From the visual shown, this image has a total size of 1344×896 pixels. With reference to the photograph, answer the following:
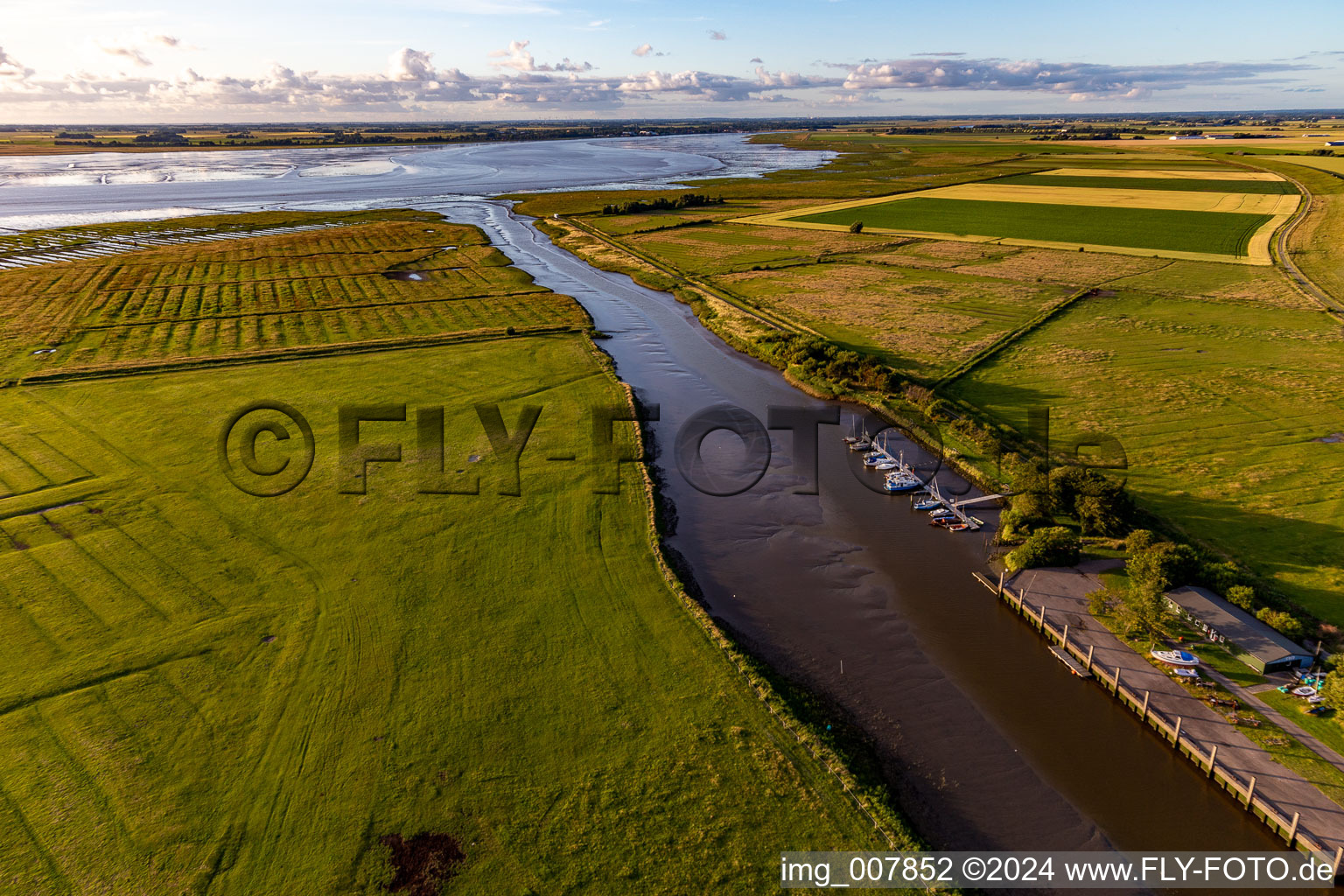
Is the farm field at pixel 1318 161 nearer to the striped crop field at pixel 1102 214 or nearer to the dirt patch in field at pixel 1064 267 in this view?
the striped crop field at pixel 1102 214

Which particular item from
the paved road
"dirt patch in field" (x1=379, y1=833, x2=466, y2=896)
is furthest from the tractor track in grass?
"dirt patch in field" (x1=379, y1=833, x2=466, y2=896)

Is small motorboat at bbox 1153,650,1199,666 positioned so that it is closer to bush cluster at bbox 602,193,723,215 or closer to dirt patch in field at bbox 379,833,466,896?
dirt patch in field at bbox 379,833,466,896

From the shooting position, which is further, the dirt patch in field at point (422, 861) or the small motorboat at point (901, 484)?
the small motorboat at point (901, 484)

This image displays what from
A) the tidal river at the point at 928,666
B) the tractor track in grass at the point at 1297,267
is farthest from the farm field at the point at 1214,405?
the tidal river at the point at 928,666

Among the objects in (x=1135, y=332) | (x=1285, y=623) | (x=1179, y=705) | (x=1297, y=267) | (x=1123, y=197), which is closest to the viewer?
(x=1179, y=705)

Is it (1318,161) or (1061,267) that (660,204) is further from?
(1318,161)

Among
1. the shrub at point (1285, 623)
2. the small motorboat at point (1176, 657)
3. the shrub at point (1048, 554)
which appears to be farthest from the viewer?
the shrub at point (1048, 554)

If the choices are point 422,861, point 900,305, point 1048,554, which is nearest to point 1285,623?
point 1048,554
